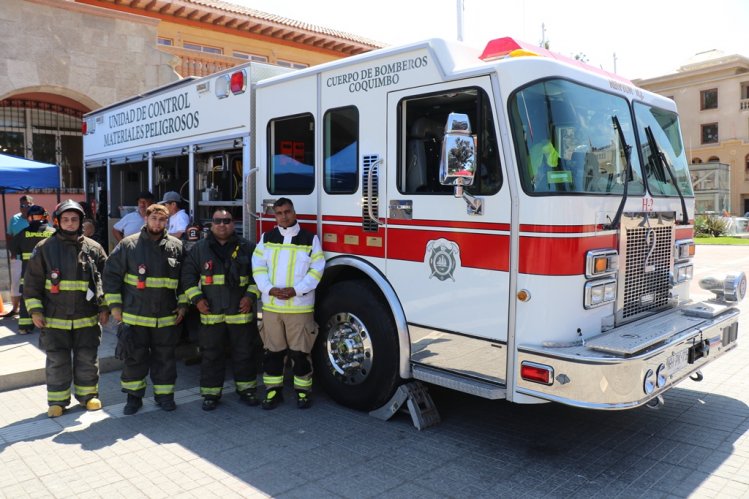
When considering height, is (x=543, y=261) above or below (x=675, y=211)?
below

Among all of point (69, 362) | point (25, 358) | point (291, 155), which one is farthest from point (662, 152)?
point (25, 358)

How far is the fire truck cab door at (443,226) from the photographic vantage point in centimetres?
393

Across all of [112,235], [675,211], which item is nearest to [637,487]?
[675,211]

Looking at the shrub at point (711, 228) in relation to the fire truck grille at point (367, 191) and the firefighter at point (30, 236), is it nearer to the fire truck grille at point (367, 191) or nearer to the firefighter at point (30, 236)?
the fire truck grille at point (367, 191)

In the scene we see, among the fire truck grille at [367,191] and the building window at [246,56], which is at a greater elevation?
the building window at [246,56]

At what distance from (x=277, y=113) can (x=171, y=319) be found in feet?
6.45

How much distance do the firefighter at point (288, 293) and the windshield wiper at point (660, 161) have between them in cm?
264

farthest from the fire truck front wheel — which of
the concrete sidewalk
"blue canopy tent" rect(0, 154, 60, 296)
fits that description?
"blue canopy tent" rect(0, 154, 60, 296)

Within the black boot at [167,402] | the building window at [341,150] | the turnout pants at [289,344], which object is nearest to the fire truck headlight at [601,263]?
the building window at [341,150]

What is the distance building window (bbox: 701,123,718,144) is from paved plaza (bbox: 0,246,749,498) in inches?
1871

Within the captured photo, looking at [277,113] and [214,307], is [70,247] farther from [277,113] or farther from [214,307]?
[277,113]

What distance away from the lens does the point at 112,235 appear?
8758 millimetres

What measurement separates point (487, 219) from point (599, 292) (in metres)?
0.84

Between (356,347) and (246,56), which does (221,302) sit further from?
(246,56)
